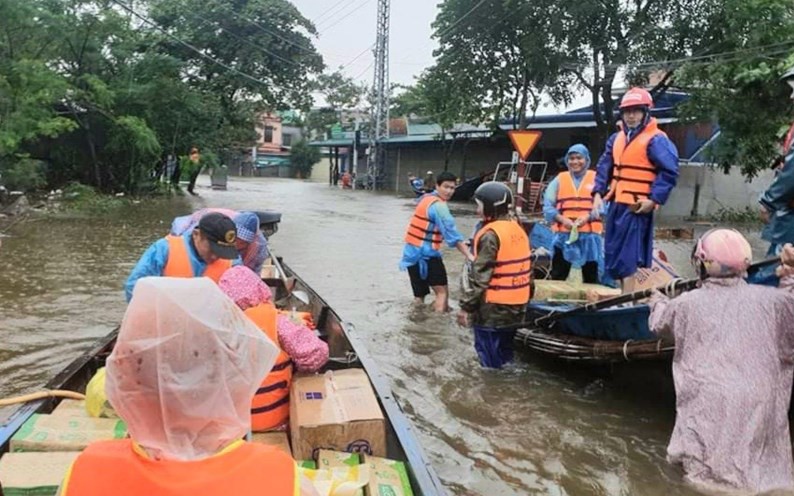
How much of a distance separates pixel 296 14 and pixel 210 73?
19.3 ft

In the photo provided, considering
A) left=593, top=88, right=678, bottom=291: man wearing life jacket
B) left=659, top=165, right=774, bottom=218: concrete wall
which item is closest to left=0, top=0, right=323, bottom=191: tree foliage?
left=593, top=88, right=678, bottom=291: man wearing life jacket

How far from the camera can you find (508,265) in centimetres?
529

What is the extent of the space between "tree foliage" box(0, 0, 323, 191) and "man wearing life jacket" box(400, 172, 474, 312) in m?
11.1

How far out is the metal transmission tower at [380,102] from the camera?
3450 cm

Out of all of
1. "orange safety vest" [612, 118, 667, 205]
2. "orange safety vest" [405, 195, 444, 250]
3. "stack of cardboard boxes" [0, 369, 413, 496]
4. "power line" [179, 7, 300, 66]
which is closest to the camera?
"stack of cardboard boxes" [0, 369, 413, 496]

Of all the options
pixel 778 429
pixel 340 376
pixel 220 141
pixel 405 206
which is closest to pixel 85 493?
pixel 340 376

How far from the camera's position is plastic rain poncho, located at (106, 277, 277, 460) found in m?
1.36

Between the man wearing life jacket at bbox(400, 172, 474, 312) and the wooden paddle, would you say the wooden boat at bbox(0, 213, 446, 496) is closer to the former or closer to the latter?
the wooden paddle

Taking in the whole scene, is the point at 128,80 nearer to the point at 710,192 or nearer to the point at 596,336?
the point at 710,192

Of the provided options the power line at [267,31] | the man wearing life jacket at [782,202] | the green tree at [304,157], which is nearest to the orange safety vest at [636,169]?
the man wearing life jacket at [782,202]

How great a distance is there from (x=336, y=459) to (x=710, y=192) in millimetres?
20230

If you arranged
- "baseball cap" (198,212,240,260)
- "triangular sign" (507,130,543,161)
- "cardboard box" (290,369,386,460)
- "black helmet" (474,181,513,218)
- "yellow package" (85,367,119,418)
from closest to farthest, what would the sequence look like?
"cardboard box" (290,369,386,460), "yellow package" (85,367,119,418), "baseball cap" (198,212,240,260), "black helmet" (474,181,513,218), "triangular sign" (507,130,543,161)

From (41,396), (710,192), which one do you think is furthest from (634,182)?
(710,192)

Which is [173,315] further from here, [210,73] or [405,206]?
[210,73]
